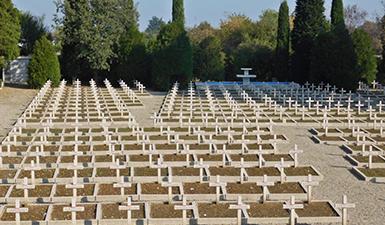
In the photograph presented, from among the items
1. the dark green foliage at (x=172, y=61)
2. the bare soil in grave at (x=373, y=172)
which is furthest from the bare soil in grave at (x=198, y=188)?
the dark green foliage at (x=172, y=61)

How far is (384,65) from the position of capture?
43438 mm

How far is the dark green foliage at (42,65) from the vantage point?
39719 mm

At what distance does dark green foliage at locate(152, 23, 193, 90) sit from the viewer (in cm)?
4094

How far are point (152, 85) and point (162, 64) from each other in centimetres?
195

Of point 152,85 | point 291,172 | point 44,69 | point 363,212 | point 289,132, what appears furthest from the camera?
point 152,85

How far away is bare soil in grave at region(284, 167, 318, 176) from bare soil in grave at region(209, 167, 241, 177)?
3.73ft

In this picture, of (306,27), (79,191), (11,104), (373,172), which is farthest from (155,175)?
(306,27)

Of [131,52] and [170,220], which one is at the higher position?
[131,52]

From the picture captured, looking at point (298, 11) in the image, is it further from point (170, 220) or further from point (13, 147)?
point (170, 220)

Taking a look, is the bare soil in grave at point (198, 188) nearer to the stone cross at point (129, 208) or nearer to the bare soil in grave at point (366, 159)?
the stone cross at point (129, 208)

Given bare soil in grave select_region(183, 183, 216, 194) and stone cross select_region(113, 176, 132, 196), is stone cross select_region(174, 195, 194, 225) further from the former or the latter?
bare soil in grave select_region(183, 183, 216, 194)

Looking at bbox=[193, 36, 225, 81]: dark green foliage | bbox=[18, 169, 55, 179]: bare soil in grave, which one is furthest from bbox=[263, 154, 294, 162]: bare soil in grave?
bbox=[193, 36, 225, 81]: dark green foliage

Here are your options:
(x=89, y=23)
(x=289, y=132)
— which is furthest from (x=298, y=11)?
(x=289, y=132)

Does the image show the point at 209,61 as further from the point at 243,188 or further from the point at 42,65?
the point at 243,188
